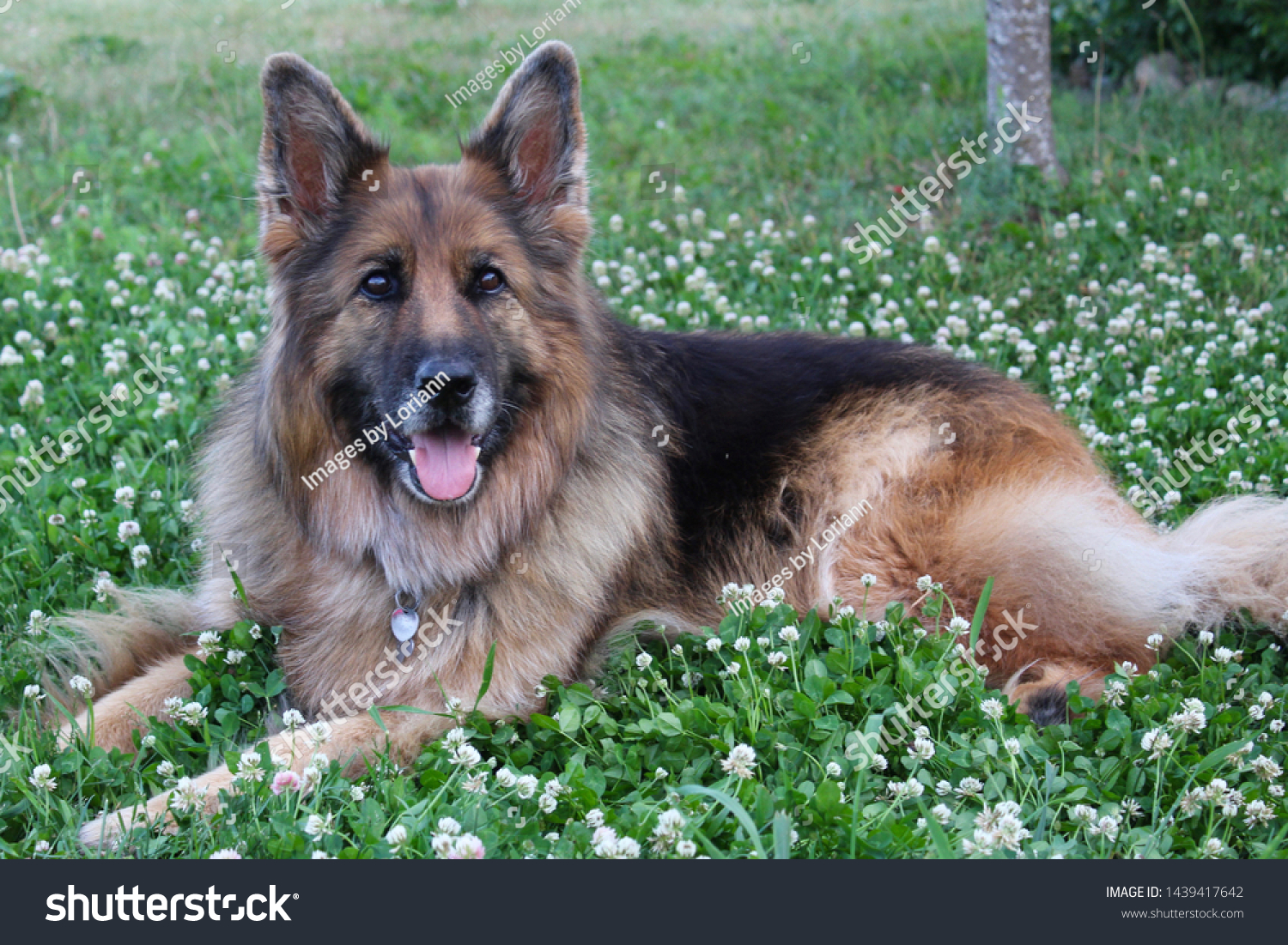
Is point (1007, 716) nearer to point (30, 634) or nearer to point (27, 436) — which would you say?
point (30, 634)

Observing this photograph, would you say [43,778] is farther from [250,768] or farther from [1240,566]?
[1240,566]

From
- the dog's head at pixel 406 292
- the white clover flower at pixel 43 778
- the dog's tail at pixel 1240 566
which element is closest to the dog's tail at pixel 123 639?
the white clover flower at pixel 43 778

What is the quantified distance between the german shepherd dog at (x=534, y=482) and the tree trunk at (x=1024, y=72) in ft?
13.8

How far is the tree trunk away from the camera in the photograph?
26.6ft

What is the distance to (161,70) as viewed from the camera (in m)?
12.0

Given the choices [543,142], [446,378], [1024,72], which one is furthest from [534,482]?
[1024,72]

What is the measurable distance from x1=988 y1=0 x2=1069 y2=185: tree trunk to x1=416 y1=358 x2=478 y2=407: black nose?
20.5 feet

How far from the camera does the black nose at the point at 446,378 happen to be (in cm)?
346

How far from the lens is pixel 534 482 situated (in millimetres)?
3943

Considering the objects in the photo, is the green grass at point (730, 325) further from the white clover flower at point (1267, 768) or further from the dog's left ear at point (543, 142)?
the dog's left ear at point (543, 142)

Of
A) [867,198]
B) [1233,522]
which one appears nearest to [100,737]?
[1233,522]

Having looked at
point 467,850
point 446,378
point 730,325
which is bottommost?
point 467,850

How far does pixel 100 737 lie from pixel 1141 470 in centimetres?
464

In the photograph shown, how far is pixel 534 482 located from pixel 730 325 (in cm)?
346
